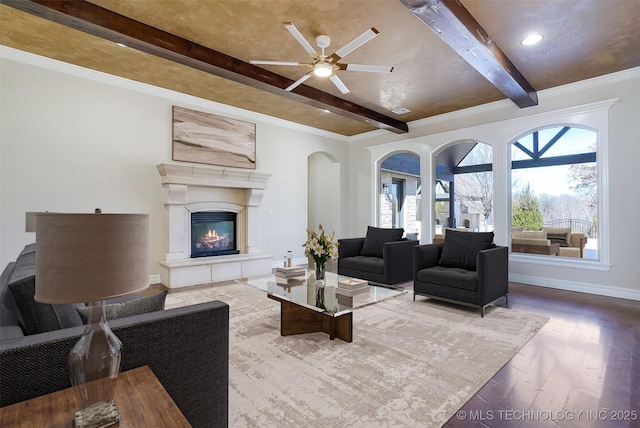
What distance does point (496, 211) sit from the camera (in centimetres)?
524

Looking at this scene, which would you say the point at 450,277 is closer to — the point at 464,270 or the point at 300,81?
the point at 464,270

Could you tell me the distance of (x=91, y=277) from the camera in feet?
2.82

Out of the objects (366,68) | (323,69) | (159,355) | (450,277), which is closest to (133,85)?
(323,69)

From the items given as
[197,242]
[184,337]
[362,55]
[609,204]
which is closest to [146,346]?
[184,337]

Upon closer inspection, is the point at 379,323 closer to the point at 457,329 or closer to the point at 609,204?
the point at 457,329

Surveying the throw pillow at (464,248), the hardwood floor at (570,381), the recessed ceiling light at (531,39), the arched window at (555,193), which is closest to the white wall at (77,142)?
the throw pillow at (464,248)

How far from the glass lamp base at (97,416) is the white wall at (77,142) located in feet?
13.5

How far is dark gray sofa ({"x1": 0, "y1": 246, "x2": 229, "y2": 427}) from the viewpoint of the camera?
38.2 inches

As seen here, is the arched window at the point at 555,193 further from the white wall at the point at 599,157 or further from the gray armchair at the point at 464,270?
the gray armchair at the point at 464,270

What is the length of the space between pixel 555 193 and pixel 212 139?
5696mm

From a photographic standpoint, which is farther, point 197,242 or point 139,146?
point 197,242

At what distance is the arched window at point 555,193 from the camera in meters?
4.54

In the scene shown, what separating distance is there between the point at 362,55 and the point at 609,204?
3940 mm

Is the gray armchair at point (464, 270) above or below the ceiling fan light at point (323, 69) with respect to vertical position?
below
